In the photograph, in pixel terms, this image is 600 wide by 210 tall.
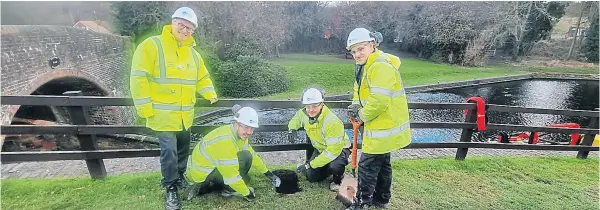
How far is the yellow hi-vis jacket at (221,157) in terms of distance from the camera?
3229 millimetres

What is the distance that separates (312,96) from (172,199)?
1766mm

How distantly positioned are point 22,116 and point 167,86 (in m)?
12.2

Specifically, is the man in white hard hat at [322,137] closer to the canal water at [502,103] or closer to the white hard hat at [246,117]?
the white hard hat at [246,117]

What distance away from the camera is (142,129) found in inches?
151

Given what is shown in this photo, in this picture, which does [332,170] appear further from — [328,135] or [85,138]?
[85,138]

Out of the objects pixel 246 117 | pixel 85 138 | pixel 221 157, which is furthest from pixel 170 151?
pixel 85 138

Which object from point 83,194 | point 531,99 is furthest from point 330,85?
point 83,194

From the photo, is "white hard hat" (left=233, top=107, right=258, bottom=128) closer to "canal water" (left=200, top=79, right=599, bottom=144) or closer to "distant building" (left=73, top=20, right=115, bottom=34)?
"canal water" (left=200, top=79, right=599, bottom=144)

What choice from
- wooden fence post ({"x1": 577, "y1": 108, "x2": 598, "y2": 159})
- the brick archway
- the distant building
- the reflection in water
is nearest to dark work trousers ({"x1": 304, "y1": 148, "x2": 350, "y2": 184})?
wooden fence post ({"x1": 577, "y1": 108, "x2": 598, "y2": 159})

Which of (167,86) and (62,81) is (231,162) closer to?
(167,86)

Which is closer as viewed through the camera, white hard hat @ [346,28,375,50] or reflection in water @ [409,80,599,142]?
white hard hat @ [346,28,375,50]

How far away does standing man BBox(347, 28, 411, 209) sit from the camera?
2.88 meters

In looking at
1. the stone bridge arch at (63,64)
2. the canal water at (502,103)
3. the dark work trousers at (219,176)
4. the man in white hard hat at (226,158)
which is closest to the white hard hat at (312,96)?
the man in white hard hat at (226,158)

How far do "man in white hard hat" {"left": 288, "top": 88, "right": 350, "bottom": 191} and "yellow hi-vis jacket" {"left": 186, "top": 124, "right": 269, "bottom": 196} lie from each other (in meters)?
0.79
